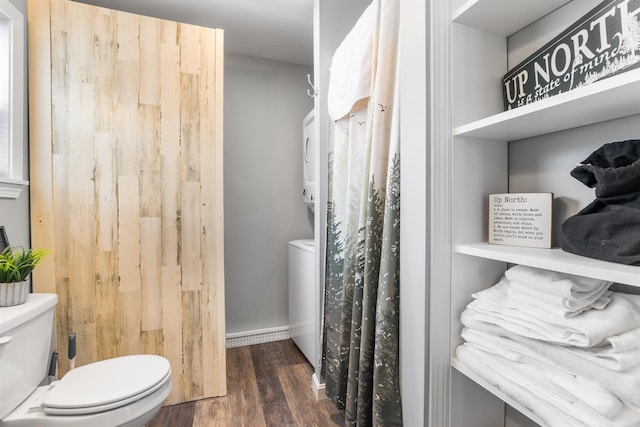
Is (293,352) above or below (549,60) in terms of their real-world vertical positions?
below

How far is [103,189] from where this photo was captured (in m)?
1.62

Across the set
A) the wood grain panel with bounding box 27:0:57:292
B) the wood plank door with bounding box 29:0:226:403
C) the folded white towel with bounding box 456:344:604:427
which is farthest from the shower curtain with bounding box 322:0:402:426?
the wood grain panel with bounding box 27:0:57:292

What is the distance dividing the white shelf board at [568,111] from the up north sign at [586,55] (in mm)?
73

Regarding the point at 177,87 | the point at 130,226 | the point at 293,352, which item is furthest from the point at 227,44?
the point at 293,352

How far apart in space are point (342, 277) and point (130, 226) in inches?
47.2

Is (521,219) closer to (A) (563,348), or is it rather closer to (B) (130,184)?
(A) (563,348)

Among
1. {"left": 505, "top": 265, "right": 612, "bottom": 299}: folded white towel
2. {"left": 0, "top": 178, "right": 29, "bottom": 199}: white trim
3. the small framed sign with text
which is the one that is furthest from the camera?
{"left": 0, "top": 178, "right": 29, "bottom": 199}: white trim

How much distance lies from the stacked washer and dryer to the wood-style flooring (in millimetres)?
200

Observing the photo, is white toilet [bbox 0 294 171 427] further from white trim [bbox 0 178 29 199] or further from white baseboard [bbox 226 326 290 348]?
white baseboard [bbox 226 326 290 348]

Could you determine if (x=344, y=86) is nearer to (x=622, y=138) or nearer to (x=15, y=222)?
Result: (x=622, y=138)

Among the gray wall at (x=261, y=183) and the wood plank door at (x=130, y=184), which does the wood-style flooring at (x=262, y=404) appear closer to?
the wood plank door at (x=130, y=184)

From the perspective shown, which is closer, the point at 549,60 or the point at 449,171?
the point at 549,60

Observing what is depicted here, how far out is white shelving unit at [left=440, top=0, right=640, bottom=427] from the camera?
80 centimetres

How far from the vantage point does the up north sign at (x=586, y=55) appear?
603mm
